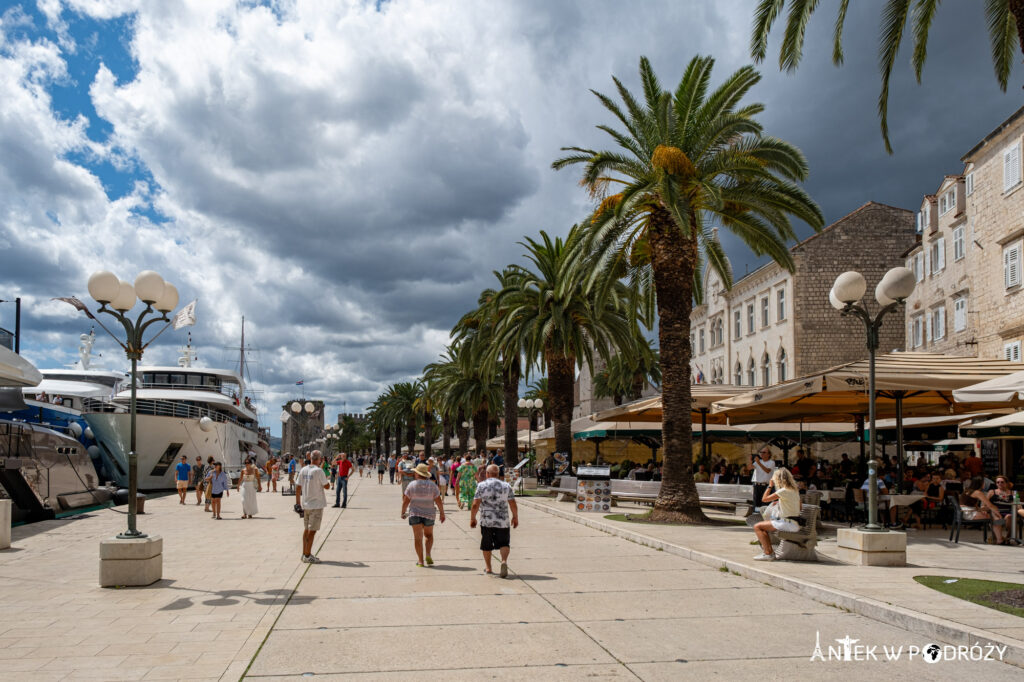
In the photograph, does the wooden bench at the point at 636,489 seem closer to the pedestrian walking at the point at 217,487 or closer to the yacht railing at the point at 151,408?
the pedestrian walking at the point at 217,487

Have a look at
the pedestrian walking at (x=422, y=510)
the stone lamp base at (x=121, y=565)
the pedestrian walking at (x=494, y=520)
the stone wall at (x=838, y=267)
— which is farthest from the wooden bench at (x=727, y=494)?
the stone wall at (x=838, y=267)

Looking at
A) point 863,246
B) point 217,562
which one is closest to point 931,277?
point 863,246

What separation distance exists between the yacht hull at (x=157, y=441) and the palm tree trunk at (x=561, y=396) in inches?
633

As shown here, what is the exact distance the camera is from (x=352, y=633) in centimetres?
753

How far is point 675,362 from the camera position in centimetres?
1877

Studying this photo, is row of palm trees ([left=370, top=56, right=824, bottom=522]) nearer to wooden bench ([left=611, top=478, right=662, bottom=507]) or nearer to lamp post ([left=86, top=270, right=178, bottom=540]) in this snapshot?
wooden bench ([left=611, top=478, right=662, bottom=507])

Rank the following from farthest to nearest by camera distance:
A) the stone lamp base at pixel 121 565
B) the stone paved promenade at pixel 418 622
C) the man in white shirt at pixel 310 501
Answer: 1. the man in white shirt at pixel 310 501
2. the stone lamp base at pixel 121 565
3. the stone paved promenade at pixel 418 622

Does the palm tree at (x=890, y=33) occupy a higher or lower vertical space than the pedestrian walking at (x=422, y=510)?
higher

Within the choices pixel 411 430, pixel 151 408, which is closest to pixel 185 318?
pixel 151 408

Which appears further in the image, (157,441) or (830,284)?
(830,284)

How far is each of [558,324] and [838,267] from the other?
2271cm

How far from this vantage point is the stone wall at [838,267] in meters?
44.5

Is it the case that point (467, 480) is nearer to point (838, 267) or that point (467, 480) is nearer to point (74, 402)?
point (74, 402)

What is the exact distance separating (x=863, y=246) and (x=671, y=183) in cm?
3193
